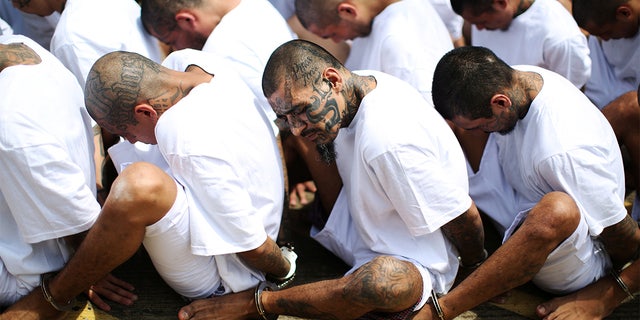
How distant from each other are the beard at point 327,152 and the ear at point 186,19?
1163 millimetres

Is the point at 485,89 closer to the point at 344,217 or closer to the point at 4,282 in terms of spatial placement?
the point at 344,217

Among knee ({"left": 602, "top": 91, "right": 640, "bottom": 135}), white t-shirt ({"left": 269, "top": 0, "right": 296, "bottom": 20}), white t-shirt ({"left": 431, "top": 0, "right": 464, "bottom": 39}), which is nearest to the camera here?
knee ({"left": 602, "top": 91, "right": 640, "bottom": 135})

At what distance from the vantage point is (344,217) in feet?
11.3

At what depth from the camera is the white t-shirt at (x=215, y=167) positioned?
A: 9.55ft

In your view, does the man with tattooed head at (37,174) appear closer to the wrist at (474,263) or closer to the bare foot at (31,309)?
the bare foot at (31,309)

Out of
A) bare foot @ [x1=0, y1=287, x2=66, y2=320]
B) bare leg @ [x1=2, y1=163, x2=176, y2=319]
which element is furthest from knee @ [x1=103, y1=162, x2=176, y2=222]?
bare foot @ [x1=0, y1=287, x2=66, y2=320]

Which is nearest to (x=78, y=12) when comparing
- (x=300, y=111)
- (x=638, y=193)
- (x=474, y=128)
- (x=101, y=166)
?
(x=101, y=166)

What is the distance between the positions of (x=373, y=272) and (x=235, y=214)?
549mm

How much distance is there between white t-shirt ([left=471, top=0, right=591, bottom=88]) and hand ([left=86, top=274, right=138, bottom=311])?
2312mm

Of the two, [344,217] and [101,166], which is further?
[101,166]

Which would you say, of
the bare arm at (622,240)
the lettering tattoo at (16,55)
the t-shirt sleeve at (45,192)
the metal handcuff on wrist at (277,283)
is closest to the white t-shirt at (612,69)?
the bare arm at (622,240)

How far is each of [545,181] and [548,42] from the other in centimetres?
118

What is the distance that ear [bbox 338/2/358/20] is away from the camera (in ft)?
13.8

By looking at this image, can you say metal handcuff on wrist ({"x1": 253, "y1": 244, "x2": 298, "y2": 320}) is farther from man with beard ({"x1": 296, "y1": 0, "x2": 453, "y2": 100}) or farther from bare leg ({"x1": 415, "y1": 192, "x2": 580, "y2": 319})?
man with beard ({"x1": 296, "y1": 0, "x2": 453, "y2": 100})
